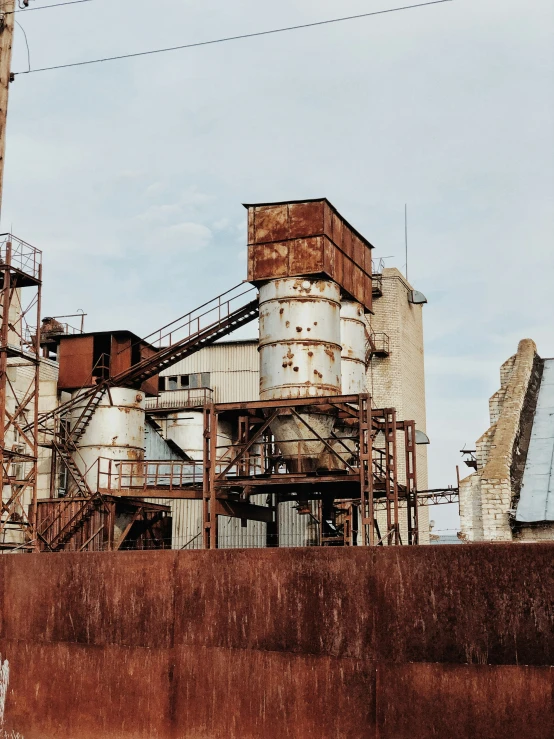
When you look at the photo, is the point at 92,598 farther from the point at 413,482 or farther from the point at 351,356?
the point at 351,356

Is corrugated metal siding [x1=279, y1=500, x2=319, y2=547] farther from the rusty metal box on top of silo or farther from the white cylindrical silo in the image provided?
the rusty metal box on top of silo

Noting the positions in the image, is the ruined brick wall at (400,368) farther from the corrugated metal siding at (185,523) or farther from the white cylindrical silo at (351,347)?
the white cylindrical silo at (351,347)

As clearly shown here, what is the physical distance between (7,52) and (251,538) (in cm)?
1990

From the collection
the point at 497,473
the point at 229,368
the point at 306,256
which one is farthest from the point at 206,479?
the point at 229,368

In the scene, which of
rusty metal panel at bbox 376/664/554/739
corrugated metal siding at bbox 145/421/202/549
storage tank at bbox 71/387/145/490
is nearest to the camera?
rusty metal panel at bbox 376/664/554/739

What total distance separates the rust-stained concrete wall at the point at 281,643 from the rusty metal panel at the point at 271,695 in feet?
0.05

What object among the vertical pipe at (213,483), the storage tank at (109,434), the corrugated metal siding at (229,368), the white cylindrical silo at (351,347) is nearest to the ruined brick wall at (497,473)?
the vertical pipe at (213,483)

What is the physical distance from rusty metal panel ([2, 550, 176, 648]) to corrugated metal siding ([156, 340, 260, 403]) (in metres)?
35.9

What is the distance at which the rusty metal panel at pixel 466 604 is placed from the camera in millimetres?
7621

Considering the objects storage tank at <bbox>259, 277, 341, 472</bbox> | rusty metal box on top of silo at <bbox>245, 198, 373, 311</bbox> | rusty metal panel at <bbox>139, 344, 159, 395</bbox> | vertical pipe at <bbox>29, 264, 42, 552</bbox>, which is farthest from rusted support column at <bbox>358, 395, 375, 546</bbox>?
rusty metal panel at <bbox>139, 344, 159, 395</bbox>

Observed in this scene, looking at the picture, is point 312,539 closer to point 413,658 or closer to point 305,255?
point 305,255

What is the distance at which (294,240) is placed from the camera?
24.4 metres

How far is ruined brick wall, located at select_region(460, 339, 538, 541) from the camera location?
14.8 meters

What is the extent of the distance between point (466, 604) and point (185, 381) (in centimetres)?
4105
